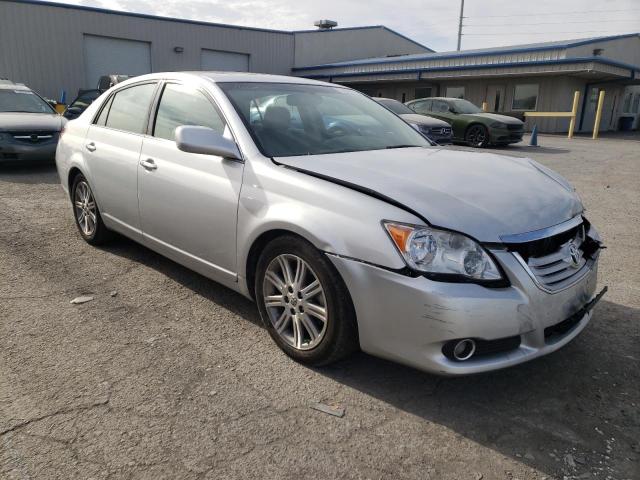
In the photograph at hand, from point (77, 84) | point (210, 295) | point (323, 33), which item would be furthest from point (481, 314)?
point (323, 33)

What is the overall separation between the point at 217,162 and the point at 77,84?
25.4m

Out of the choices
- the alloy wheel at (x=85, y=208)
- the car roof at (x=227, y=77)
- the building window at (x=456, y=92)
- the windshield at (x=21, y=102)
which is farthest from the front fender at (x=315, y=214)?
Answer: the building window at (x=456, y=92)

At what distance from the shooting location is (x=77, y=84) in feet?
82.8

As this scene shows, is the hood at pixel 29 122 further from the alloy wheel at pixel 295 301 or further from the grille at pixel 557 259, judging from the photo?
the grille at pixel 557 259

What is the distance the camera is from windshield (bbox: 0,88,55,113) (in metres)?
10.1

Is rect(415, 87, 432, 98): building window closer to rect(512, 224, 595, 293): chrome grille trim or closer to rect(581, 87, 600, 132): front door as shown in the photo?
rect(581, 87, 600, 132): front door

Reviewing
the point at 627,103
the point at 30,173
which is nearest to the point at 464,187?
the point at 30,173

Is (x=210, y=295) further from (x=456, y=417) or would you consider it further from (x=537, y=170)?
(x=537, y=170)

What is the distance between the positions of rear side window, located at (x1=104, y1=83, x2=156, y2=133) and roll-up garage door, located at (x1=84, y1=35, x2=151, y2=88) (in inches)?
928

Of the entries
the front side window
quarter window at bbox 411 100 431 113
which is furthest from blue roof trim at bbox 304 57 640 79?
the front side window

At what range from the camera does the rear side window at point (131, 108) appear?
420 cm

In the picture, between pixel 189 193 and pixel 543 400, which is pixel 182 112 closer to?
pixel 189 193

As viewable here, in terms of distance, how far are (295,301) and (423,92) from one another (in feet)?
89.9

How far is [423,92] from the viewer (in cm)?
2845
